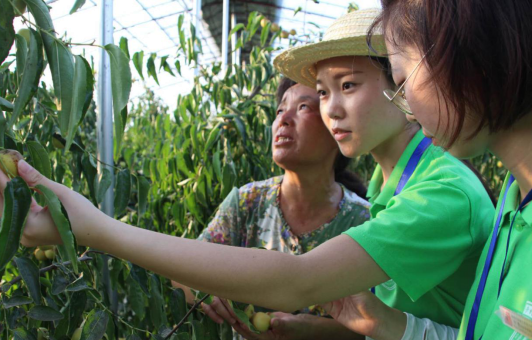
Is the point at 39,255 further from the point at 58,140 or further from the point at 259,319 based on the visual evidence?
the point at 259,319

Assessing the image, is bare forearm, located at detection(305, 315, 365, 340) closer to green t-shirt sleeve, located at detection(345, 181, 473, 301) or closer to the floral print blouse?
the floral print blouse

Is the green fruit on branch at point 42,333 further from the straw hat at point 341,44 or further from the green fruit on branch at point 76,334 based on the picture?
the straw hat at point 341,44

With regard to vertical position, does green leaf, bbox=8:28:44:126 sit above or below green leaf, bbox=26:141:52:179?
above

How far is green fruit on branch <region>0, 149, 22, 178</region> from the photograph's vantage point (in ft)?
2.30

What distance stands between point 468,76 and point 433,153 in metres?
0.37

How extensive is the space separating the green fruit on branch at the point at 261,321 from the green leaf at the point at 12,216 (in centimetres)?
73

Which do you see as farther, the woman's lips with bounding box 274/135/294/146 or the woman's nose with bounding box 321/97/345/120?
the woman's lips with bounding box 274/135/294/146

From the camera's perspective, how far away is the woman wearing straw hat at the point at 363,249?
0.79m

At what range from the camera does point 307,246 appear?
147 centimetres

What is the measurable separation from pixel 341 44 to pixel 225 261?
2.01 ft

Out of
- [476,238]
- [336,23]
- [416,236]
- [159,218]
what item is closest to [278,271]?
[416,236]

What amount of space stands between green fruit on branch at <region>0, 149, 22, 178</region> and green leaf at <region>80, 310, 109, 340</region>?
326 millimetres

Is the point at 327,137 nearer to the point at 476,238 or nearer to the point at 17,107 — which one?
the point at 476,238

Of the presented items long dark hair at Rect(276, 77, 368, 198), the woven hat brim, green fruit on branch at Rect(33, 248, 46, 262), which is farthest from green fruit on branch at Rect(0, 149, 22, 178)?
long dark hair at Rect(276, 77, 368, 198)
